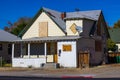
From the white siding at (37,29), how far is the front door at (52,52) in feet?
4.37

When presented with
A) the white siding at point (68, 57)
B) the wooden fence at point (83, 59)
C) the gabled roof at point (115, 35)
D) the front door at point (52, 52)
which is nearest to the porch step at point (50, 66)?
the white siding at point (68, 57)

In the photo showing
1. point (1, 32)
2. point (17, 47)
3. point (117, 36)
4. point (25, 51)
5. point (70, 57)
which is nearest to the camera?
point (70, 57)

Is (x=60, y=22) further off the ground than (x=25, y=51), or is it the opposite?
(x=60, y=22)

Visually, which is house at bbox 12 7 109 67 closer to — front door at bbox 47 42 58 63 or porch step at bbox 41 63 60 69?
front door at bbox 47 42 58 63

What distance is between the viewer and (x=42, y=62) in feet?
135

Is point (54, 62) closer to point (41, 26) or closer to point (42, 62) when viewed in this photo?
point (42, 62)

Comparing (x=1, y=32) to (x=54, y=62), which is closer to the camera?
(x=54, y=62)

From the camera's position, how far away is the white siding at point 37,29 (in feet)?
140

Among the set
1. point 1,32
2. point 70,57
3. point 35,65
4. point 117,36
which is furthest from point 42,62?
point 117,36

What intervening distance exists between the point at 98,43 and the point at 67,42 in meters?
7.26

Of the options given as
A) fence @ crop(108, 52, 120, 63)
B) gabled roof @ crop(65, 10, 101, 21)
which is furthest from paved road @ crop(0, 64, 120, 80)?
fence @ crop(108, 52, 120, 63)

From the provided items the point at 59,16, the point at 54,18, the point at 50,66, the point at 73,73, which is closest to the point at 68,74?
the point at 73,73

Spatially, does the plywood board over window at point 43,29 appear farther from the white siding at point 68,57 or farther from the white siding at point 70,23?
the white siding at point 68,57

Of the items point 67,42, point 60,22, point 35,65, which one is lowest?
point 35,65
